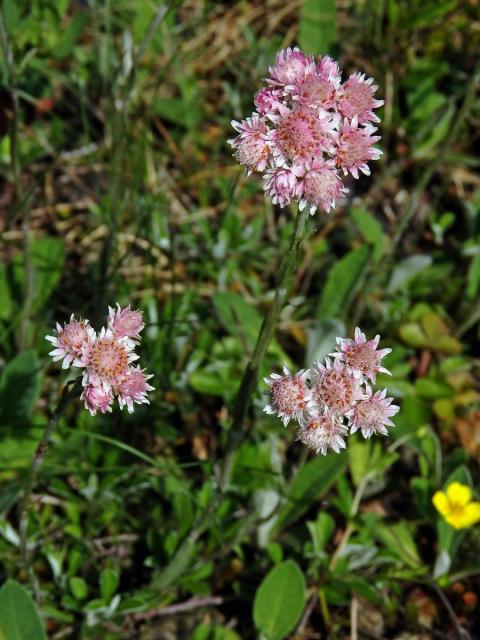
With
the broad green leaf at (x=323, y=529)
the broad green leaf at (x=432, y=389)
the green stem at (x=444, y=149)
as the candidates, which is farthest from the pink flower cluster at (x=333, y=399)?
the green stem at (x=444, y=149)

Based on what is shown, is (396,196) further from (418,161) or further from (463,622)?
(463,622)

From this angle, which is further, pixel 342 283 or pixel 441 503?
pixel 342 283

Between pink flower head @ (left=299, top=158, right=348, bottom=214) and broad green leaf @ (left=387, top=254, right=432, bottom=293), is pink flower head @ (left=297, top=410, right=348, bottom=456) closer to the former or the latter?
pink flower head @ (left=299, top=158, right=348, bottom=214)

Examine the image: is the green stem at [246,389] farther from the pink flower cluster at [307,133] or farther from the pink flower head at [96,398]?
the pink flower head at [96,398]

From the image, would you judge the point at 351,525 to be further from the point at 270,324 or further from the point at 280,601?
the point at 270,324

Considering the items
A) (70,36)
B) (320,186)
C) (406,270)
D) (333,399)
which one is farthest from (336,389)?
(70,36)

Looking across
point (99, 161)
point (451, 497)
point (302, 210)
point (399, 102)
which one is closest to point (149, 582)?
point (451, 497)
